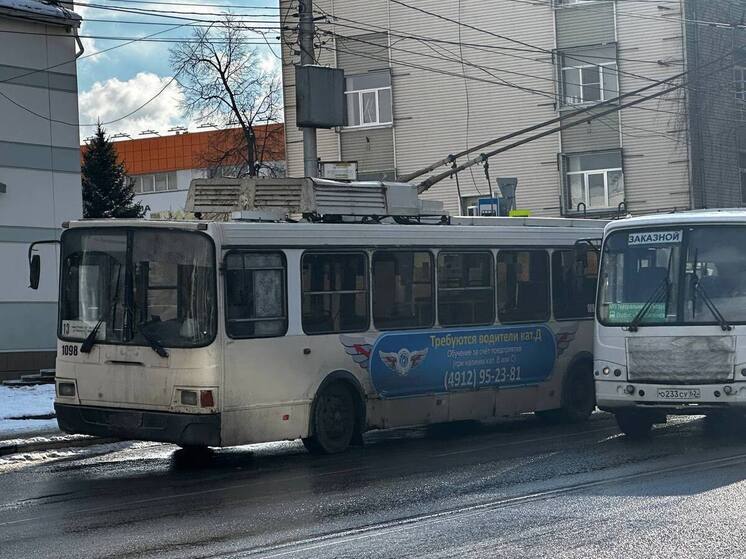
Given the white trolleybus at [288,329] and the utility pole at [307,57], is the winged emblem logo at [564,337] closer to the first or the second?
the white trolleybus at [288,329]

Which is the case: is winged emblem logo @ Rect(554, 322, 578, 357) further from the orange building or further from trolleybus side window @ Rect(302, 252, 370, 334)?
the orange building

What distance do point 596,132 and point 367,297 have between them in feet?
81.5


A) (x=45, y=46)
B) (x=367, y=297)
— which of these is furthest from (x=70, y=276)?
(x=45, y=46)

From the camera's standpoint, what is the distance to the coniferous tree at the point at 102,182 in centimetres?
5022

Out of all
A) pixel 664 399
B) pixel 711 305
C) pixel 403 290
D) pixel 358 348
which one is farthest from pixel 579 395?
pixel 358 348

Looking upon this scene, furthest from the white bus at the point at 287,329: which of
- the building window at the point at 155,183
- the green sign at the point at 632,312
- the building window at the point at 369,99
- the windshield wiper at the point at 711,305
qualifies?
the building window at the point at 155,183

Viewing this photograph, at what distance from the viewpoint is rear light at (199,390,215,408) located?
43.5 ft

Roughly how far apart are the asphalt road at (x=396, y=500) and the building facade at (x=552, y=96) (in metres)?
22.9

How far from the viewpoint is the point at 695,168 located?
123 feet

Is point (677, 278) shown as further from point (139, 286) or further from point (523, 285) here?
point (139, 286)

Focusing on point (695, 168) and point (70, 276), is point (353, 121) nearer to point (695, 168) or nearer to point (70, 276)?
point (695, 168)

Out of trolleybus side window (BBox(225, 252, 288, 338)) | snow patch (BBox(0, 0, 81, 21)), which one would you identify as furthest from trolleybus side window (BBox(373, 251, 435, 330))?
snow patch (BBox(0, 0, 81, 21))

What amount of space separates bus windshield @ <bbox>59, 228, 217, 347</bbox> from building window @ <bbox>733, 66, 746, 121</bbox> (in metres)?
28.6

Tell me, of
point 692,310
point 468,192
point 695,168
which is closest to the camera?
point 692,310
